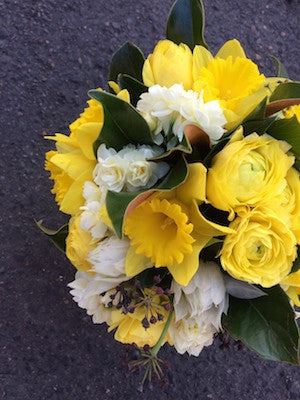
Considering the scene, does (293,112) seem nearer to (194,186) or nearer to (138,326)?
(194,186)

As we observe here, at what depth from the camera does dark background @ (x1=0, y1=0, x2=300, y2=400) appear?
3.45 feet

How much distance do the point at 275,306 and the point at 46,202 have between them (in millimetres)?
537

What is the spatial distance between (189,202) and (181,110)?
0.37 ft

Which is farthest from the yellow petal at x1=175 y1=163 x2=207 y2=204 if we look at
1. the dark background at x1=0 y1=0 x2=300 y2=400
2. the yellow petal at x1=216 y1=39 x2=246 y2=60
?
the dark background at x1=0 y1=0 x2=300 y2=400

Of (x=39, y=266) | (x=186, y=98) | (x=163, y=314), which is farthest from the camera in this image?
(x=39, y=266)

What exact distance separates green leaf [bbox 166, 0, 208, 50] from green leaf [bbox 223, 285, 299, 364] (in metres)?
0.38

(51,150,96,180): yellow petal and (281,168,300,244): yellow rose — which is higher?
(281,168,300,244): yellow rose

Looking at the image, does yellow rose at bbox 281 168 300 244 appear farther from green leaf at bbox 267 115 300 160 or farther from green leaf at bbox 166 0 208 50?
green leaf at bbox 166 0 208 50

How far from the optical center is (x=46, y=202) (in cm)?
106

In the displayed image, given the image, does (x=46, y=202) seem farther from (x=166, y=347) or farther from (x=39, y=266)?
(x=166, y=347)

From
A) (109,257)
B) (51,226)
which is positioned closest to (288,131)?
(109,257)

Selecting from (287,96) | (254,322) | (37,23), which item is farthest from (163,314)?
(37,23)

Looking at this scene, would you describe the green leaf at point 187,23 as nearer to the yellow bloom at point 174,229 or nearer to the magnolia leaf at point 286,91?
the magnolia leaf at point 286,91

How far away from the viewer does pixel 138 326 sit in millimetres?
751
